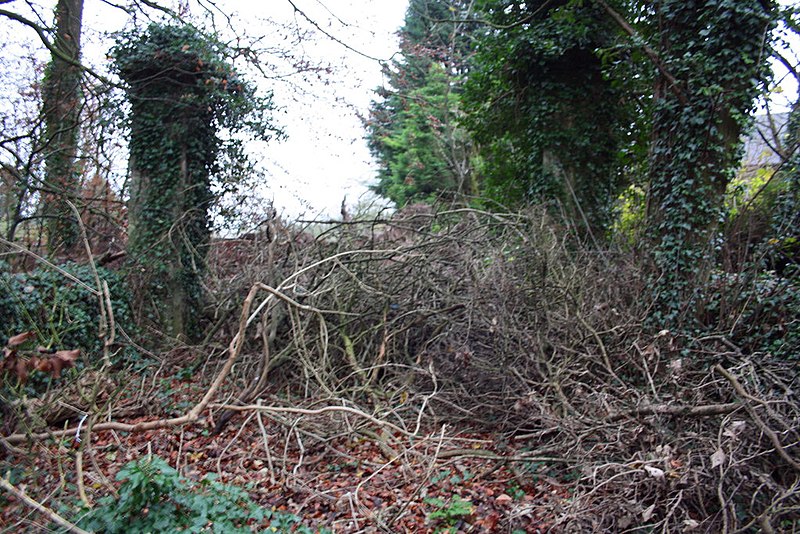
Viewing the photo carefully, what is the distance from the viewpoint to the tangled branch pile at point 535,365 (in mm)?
4102

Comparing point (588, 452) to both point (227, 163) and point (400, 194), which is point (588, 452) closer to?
point (227, 163)

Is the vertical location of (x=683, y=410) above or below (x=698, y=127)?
below

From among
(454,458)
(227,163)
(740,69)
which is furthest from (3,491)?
(740,69)

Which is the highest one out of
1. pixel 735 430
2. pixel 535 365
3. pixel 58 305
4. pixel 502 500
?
pixel 58 305

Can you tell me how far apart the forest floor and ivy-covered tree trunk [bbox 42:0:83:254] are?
5.70 meters

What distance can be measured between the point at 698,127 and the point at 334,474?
551 cm

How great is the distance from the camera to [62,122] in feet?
34.8

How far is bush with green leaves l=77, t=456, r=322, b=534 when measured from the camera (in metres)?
3.83

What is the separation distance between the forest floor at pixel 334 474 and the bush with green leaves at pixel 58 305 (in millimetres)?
1460

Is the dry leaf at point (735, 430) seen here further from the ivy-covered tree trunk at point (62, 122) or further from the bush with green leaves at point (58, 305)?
the ivy-covered tree trunk at point (62, 122)

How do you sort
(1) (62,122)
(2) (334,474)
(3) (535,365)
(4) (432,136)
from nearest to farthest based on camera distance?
(2) (334,474) → (3) (535,365) → (1) (62,122) → (4) (432,136)

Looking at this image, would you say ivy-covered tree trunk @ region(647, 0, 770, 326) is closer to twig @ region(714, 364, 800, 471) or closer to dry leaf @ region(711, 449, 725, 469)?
twig @ region(714, 364, 800, 471)

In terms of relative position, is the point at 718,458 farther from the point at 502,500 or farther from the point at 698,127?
the point at 698,127

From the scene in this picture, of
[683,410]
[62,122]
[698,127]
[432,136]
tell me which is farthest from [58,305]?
[432,136]
